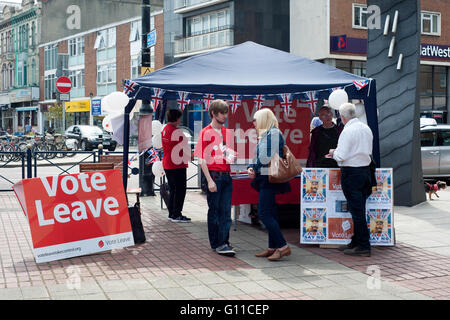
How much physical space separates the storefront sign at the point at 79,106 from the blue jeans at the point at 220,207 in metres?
45.8

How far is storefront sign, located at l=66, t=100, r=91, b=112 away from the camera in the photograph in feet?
168

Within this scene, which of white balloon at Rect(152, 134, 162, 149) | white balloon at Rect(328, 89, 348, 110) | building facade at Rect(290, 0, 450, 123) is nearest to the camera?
white balloon at Rect(328, 89, 348, 110)

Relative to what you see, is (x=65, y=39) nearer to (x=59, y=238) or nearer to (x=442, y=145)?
(x=442, y=145)

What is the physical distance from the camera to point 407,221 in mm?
9711

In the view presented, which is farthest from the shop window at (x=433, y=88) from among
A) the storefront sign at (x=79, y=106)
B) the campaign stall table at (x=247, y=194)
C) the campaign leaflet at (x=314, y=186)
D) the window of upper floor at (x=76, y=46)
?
the window of upper floor at (x=76, y=46)

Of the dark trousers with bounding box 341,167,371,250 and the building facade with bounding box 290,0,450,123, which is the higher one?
the building facade with bounding box 290,0,450,123

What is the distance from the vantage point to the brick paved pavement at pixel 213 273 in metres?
5.34

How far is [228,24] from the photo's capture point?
36625 millimetres

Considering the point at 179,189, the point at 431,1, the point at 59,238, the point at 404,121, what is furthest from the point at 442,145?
the point at 431,1

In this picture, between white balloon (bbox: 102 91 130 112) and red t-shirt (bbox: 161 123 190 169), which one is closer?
white balloon (bbox: 102 91 130 112)

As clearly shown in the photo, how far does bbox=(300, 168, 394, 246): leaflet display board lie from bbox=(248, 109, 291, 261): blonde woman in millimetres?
869

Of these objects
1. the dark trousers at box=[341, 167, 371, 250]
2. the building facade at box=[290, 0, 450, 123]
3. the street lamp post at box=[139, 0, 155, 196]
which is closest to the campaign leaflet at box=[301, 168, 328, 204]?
the dark trousers at box=[341, 167, 371, 250]

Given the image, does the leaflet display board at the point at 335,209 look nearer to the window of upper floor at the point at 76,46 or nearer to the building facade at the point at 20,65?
the window of upper floor at the point at 76,46

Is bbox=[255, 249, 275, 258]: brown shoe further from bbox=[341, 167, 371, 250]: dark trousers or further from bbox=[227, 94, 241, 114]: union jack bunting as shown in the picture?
bbox=[227, 94, 241, 114]: union jack bunting
